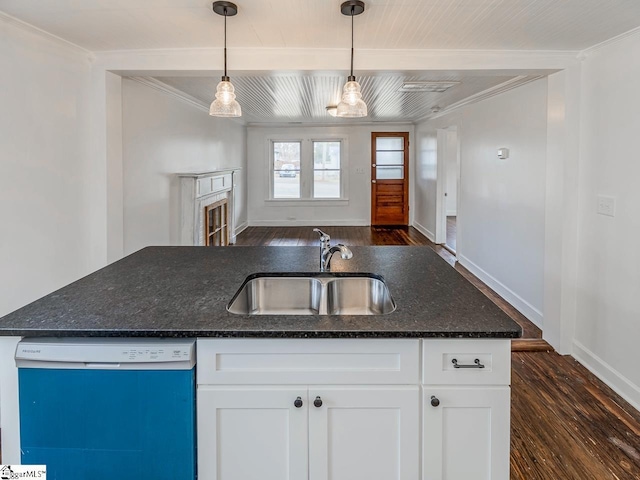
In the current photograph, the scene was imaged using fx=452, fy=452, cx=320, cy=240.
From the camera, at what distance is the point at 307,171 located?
10.0 m

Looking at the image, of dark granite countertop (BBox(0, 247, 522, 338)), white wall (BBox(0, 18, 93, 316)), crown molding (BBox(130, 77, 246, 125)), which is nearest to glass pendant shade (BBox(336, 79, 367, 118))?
dark granite countertop (BBox(0, 247, 522, 338))

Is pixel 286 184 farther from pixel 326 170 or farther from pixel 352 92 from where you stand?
pixel 352 92

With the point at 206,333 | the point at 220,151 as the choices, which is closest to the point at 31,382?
the point at 206,333

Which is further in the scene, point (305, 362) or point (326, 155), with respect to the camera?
point (326, 155)

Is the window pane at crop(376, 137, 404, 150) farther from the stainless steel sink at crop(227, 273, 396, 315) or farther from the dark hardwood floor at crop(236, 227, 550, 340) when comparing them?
the stainless steel sink at crop(227, 273, 396, 315)

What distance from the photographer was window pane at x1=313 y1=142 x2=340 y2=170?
992 centimetres

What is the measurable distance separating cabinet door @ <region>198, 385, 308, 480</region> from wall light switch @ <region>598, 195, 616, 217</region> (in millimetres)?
2437

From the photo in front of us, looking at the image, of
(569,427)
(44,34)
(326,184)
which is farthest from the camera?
(326,184)

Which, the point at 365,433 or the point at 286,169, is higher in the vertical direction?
the point at 286,169

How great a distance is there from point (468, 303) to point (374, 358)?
18.2 inches

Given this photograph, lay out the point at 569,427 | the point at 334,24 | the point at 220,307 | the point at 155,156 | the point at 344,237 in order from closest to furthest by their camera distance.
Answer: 1. the point at 220,307
2. the point at 569,427
3. the point at 334,24
4. the point at 155,156
5. the point at 344,237

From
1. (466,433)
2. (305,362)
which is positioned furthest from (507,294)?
(305,362)

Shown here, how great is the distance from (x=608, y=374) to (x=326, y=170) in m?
7.74

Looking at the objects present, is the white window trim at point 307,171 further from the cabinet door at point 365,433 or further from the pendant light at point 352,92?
the cabinet door at point 365,433
